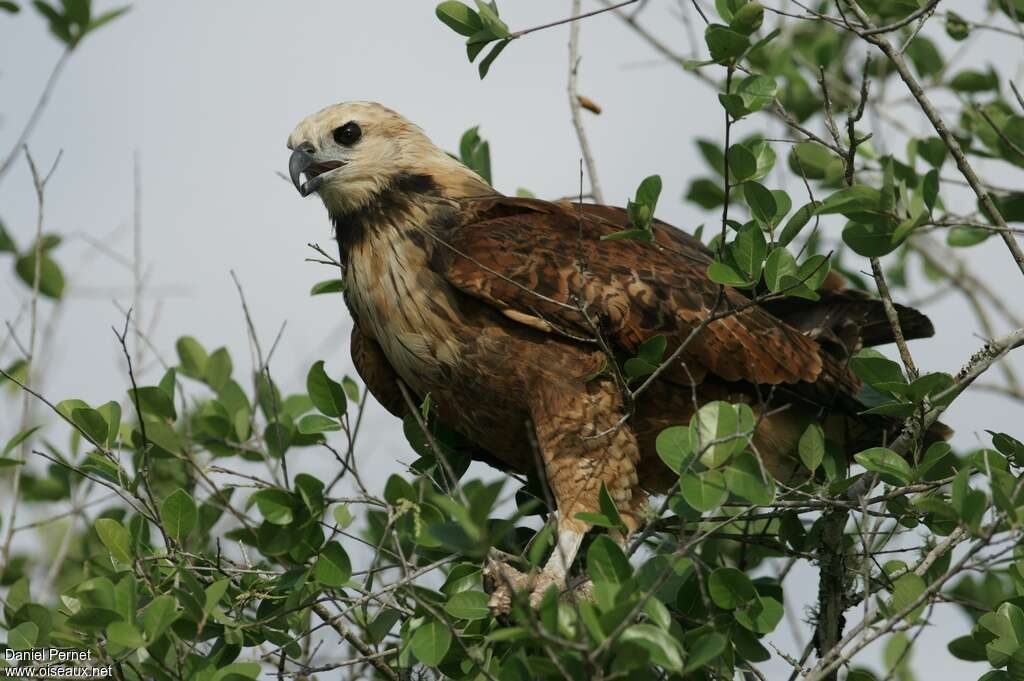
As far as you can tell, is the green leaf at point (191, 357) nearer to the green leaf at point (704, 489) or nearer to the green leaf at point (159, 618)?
the green leaf at point (159, 618)

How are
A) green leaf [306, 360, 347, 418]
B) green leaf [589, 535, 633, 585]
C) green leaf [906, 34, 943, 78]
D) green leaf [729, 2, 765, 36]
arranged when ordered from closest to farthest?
green leaf [589, 535, 633, 585] → green leaf [729, 2, 765, 36] → green leaf [306, 360, 347, 418] → green leaf [906, 34, 943, 78]

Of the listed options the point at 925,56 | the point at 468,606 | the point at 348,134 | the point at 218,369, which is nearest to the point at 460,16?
the point at 348,134

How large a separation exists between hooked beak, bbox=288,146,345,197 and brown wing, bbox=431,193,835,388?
56 centimetres

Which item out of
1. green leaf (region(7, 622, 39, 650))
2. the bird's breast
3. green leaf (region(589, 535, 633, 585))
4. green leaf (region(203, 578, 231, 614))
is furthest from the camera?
the bird's breast

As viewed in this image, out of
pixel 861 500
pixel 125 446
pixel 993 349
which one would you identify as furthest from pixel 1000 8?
pixel 125 446

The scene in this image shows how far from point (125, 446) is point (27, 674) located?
1351 mm

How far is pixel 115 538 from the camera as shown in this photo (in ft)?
12.7

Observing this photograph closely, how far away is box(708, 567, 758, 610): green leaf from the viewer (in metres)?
3.55

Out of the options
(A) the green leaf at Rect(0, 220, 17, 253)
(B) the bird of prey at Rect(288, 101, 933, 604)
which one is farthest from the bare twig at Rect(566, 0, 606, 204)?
(A) the green leaf at Rect(0, 220, 17, 253)

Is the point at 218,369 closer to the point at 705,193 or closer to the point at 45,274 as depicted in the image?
the point at 45,274

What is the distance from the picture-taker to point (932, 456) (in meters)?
3.65

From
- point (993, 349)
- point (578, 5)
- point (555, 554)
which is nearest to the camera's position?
point (993, 349)

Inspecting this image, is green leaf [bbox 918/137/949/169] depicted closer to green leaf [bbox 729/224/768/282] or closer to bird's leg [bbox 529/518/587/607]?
green leaf [bbox 729/224/768/282]

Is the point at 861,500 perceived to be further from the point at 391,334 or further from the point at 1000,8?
the point at 1000,8
